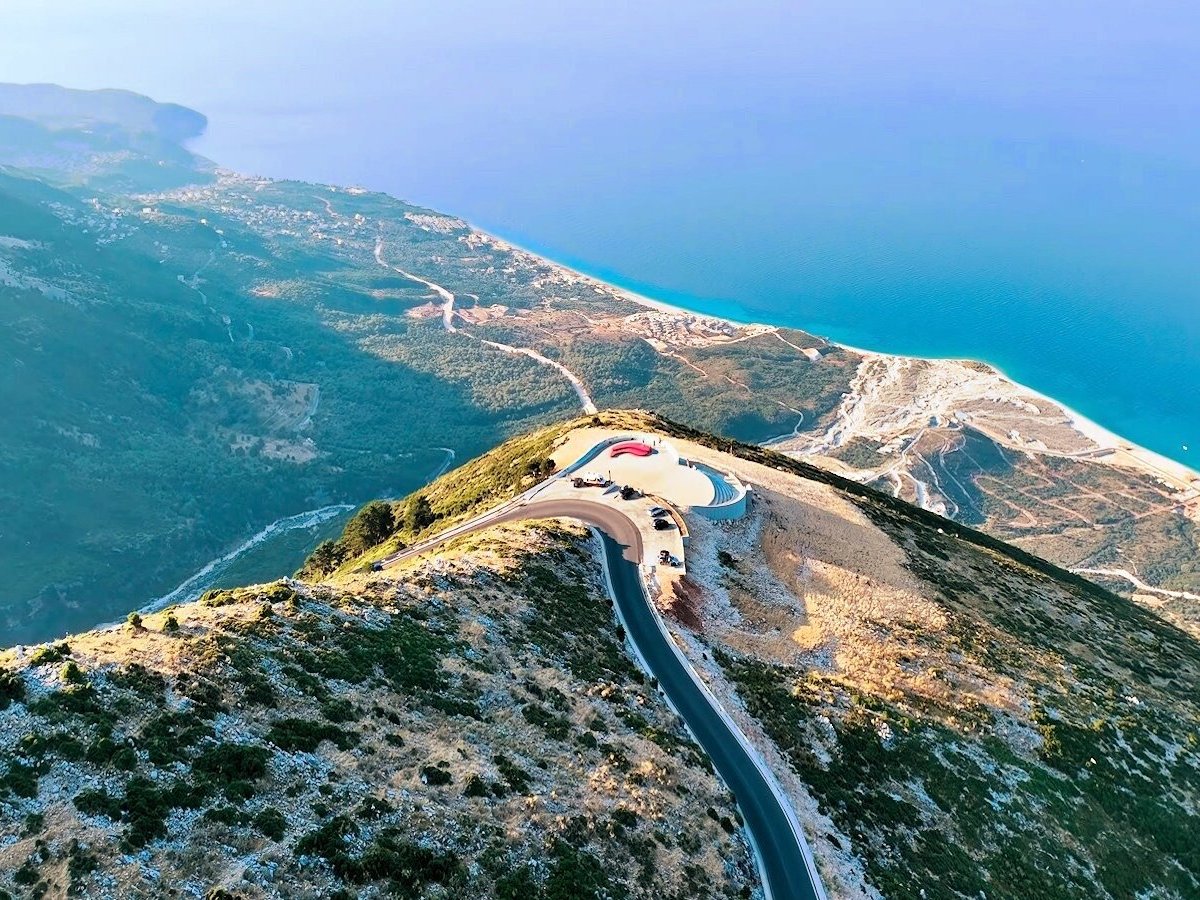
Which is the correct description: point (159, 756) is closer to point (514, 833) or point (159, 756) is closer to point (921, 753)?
point (514, 833)

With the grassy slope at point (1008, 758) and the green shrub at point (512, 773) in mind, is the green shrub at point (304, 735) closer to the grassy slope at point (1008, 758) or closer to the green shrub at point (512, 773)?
the green shrub at point (512, 773)

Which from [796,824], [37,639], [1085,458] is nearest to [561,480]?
[796,824]

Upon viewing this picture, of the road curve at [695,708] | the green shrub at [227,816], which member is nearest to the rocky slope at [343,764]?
the green shrub at [227,816]

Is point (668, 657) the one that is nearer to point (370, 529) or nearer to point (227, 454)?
point (370, 529)

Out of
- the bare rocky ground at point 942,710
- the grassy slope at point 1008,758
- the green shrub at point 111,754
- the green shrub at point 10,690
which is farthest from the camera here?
the bare rocky ground at point 942,710

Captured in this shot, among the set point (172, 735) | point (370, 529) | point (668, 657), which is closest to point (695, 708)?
point (668, 657)

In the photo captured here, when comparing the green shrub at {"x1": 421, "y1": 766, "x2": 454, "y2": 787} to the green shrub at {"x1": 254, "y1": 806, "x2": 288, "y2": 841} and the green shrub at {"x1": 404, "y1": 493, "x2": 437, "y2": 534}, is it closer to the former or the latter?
the green shrub at {"x1": 254, "y1": 806, "x2": 288, "y2": 841}
